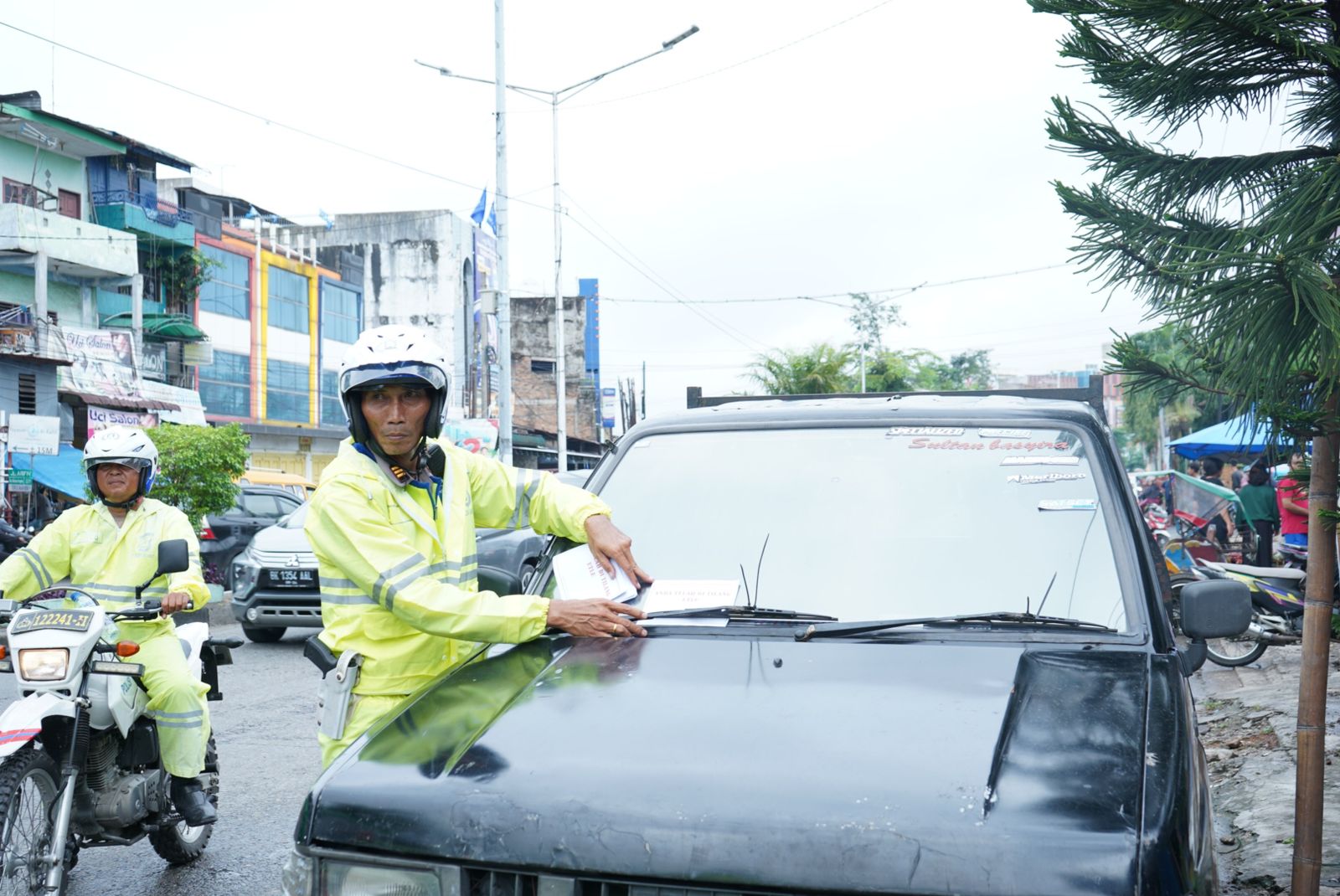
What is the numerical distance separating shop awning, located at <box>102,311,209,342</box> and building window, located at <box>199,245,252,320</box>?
2233mm

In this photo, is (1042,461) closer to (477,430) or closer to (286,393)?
(477,430)

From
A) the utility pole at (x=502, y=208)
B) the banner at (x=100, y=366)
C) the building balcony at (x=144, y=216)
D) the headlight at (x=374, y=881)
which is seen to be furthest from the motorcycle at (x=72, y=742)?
the building balcony at (x=144, y=216)

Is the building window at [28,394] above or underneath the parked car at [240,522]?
above

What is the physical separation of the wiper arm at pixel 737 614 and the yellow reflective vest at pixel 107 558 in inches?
104

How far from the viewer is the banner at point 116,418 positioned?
30.8 metres

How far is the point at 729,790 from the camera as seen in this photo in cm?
200

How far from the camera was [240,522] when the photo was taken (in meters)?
19.5

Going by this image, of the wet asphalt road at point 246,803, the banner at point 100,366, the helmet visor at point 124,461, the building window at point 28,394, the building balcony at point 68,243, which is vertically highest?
the building balcony at point 68,243

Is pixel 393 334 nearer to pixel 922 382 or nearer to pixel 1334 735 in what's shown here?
pixel 1334 735

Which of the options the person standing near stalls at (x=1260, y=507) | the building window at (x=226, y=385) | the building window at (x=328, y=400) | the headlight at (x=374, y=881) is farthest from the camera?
the building window at (x=328, y=400)

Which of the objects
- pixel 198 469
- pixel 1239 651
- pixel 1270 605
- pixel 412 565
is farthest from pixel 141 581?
pixel 198 469

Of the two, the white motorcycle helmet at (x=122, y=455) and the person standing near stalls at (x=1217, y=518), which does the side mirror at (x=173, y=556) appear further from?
the person standing near stalls at (x=1217, y=518)

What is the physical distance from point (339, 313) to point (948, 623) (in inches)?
1919

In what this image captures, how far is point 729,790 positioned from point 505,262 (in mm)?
21676
